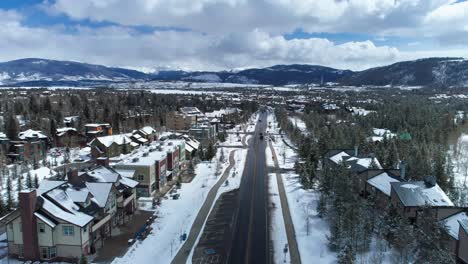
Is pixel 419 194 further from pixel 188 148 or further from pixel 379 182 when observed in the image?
pixel 188 148

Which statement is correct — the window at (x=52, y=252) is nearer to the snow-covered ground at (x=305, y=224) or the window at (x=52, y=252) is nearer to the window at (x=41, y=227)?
the window at (x=41, y=227)

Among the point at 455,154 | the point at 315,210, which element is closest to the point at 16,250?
the point at 315,210

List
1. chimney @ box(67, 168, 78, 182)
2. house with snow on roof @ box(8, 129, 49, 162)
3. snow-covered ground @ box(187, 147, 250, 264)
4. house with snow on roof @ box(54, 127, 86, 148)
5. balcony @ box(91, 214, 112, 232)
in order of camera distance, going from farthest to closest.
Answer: house with snow on roof @ box(54, 127, 86, 148) → house with snow on roof @ box(8, 129, 49, 162) → snow-covered ground @ box(187, 147, 250, 264) → chimney @ box(67, 168, 78, 182) → balcony @ box(91, 214, 112, 232)

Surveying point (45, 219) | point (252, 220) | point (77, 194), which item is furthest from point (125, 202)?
point (252, 220)

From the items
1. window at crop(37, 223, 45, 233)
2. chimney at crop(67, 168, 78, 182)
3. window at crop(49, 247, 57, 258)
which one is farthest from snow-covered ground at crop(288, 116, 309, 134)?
window at crop(37, 223, 45, 233)

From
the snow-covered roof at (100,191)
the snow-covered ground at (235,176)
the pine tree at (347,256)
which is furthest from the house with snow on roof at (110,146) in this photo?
the pine tree at (347,256)

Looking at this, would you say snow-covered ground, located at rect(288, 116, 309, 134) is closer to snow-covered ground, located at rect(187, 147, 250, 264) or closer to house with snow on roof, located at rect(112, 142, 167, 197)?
snow-covered ground, located at rect(187, 147, 250, 264)

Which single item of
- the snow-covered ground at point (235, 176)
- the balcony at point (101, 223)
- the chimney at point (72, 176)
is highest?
the chimney at point (72, 176)
